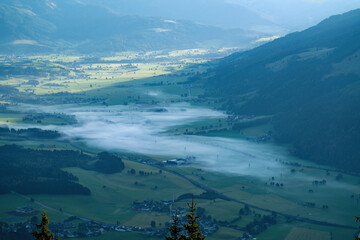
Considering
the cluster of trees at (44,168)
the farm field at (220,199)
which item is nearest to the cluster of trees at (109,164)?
the cluster of trees at (44,168)

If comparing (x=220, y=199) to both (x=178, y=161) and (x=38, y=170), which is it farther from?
(x=38, y=170)

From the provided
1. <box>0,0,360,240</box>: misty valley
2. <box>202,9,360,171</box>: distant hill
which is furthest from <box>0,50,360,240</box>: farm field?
<box>202,9,360,171</box>: distant hill

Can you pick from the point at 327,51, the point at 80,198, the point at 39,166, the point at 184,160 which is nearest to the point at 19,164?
the point at 39,166

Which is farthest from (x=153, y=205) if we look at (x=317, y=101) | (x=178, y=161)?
(x=317, y=101)

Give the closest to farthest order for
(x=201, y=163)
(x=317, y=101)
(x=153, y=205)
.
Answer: (x=153, y=205) → (x=201, y=163) → (x=317, y=101)

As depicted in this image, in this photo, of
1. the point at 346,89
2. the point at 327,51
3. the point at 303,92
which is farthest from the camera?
the point at 327,51

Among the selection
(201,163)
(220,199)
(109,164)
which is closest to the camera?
(220,199)

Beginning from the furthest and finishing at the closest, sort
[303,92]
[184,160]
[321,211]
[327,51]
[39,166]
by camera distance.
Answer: [327,51] → [303,92] → [184,160] → [39,166] → [321,211]

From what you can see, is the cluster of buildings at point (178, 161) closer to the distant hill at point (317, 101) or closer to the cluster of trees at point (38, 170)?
the cluster of trees at point (38, 170)

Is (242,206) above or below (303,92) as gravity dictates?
below

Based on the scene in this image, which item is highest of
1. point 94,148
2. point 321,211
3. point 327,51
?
point 327,51

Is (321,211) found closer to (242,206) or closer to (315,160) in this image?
(242,206)
